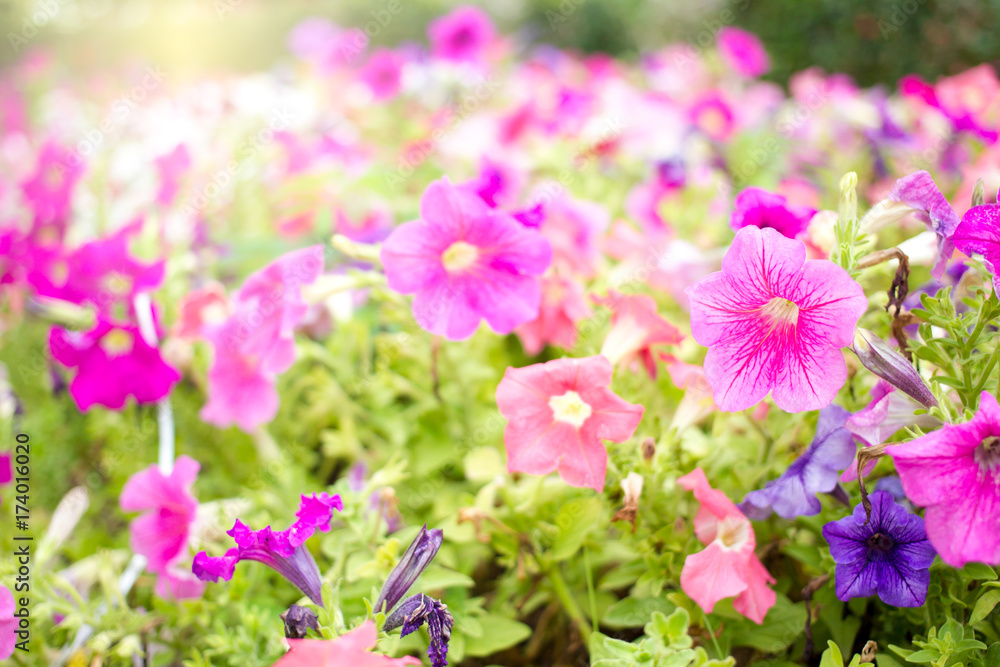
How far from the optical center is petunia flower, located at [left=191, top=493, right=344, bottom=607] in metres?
0.77

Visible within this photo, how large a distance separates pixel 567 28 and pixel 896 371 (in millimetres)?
5906

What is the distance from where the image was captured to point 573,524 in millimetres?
979

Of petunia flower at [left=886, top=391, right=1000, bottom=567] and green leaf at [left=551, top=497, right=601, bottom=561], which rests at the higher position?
petunia flower at [left=886, top=391, right=1000, bottom=567]

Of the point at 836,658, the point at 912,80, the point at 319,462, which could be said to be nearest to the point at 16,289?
the point at 319,462

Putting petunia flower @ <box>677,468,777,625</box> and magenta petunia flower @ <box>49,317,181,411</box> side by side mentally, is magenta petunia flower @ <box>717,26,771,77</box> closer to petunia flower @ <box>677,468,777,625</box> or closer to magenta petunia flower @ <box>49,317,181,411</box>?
petunia flower @ <box>677,468,777,625</box>

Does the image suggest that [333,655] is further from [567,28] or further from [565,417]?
[567,28]

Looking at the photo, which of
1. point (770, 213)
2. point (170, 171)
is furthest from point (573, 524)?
point (170, 171)

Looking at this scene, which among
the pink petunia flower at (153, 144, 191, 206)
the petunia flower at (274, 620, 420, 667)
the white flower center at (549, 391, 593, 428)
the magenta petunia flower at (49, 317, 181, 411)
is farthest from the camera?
the pink petunia flower at (153, 144, 191, 206)

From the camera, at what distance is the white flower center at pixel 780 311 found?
750 millimetres

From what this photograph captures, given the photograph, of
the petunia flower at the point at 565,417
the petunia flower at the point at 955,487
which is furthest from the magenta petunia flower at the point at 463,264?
the petunia flower at the point at 955,487

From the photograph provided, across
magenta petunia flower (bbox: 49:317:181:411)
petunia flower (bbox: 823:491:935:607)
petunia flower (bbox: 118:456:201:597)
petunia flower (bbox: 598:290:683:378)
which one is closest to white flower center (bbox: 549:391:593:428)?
petunia flower (bbox: 598:290:683:378)

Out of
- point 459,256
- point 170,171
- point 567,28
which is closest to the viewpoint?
point 459,256

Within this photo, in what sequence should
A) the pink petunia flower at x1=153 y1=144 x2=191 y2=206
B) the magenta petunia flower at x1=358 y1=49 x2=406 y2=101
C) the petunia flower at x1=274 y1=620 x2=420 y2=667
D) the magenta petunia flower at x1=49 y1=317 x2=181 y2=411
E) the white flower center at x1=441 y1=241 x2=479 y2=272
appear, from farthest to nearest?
1. the magenta petunia flower at x1=358 y1=49 x2=406 y2=101
2. the pink petunia flower at x1=153 y1=144 x2=191 y2=206
3. the magenta petunia flower at x1=49 y1=317 x2=181 y2=411
4. the white flower center at x1=441 y1=241 x2=479 y2=272
5. the petunia flower at x1=274 y1=620 x2=420 y2=667

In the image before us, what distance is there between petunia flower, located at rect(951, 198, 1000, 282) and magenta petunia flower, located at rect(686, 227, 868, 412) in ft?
0.50
